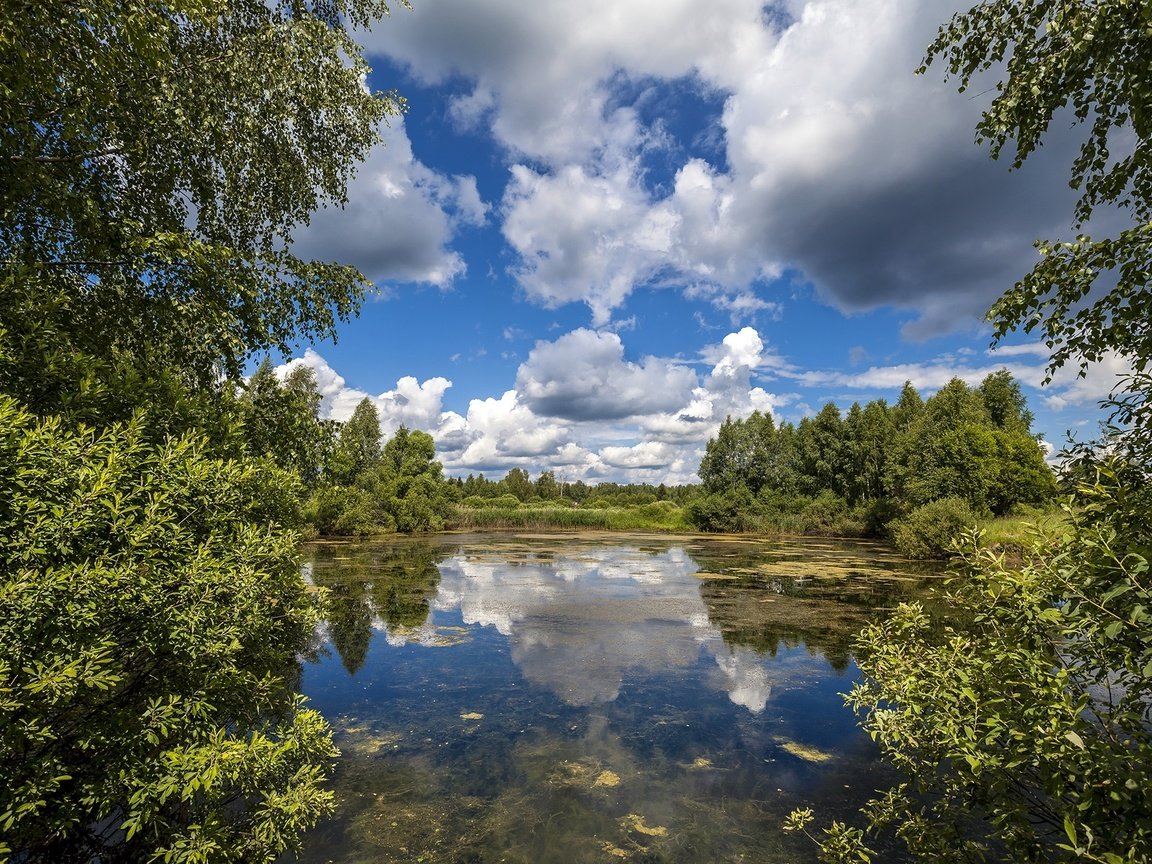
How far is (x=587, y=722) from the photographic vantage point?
31.5 feet

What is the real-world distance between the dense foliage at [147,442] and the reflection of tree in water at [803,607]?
43.1 ft

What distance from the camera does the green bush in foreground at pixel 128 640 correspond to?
3.26 metres

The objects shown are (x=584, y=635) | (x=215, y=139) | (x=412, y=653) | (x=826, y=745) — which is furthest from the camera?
(x=584, y=635)

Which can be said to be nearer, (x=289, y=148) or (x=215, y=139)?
(x=215, y=139)

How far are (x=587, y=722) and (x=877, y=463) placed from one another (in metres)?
63.0

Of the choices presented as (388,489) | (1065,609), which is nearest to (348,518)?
(388,489)

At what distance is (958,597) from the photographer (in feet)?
13.6

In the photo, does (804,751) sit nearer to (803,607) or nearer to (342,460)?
(342,460)

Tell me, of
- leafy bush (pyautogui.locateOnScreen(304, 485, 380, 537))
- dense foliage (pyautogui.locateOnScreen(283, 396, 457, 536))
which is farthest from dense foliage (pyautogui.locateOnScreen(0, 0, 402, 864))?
leafy bush (pyautogui.locateOnScreen(304, 485, 380, 537))

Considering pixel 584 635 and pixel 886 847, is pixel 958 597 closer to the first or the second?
pixel 886 847

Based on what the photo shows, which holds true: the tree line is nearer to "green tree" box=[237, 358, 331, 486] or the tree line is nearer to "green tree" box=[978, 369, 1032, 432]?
"green tree" box=[237, 358, 331, 486]

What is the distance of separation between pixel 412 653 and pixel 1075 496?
14.0 m

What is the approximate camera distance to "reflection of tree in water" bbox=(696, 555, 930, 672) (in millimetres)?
14992

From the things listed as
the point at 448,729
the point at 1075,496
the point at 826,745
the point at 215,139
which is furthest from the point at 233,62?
the point at 826,745
